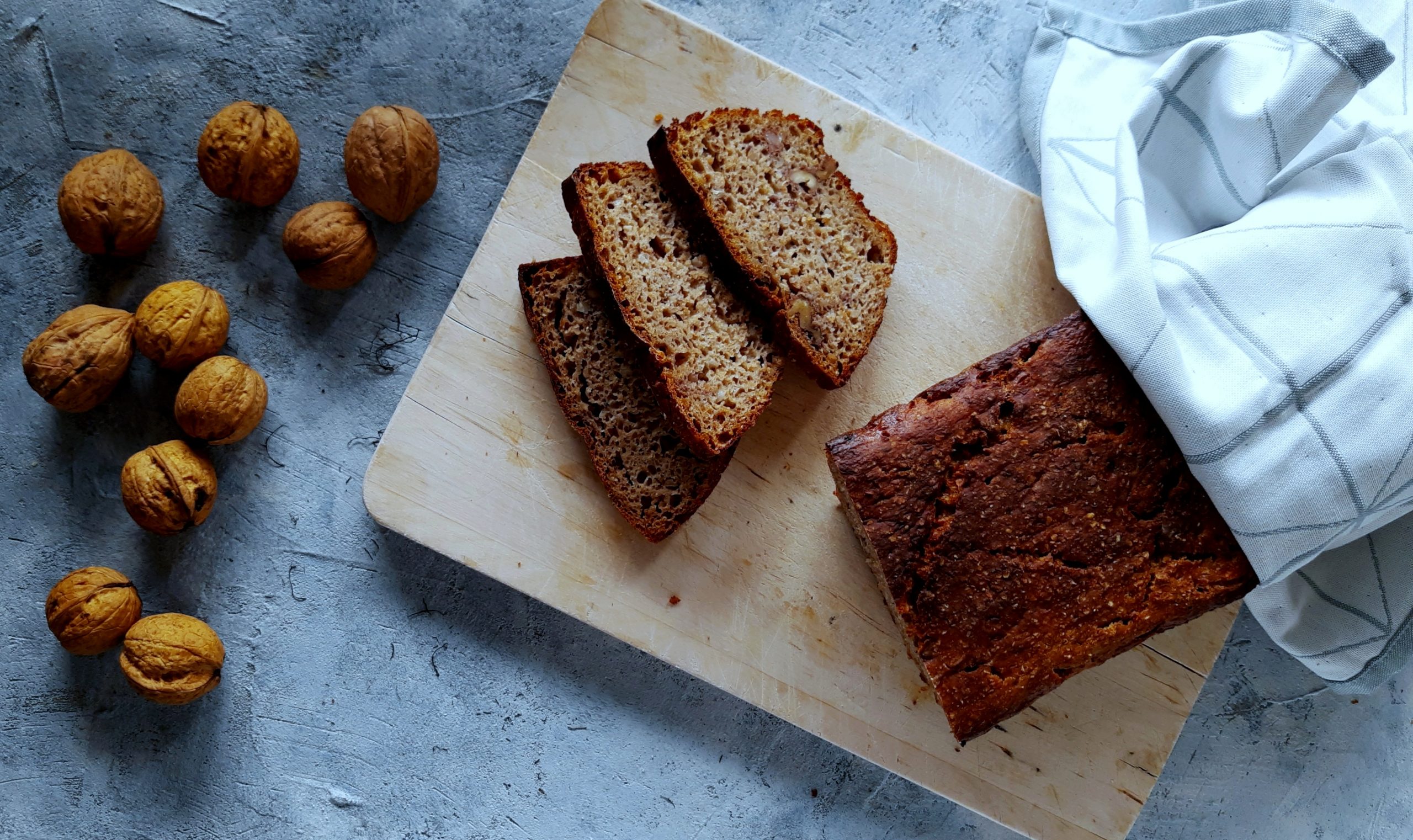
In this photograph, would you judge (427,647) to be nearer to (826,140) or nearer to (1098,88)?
(826,140)

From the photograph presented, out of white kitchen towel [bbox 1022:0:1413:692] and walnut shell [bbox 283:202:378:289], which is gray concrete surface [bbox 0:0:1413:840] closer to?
walnut shell [bbox 283:202:378:289]

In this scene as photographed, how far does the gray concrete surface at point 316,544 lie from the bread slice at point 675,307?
0.43m

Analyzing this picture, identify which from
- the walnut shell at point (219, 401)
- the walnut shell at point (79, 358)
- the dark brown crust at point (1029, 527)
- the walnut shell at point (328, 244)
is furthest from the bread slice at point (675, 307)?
the walnut shell at point (79, 358)

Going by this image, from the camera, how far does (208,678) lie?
2303 millimetres

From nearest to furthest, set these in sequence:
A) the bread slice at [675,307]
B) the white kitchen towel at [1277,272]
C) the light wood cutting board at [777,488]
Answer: the white kitchen towel at [1277,272]
the bread slice at [675,307]
the light wood cutting board at [777,488]

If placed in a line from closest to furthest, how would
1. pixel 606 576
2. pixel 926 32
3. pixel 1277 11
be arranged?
pixel 1277 11 < pixel 606 576 < pixel 926 32

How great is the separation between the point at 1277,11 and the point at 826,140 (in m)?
1.14

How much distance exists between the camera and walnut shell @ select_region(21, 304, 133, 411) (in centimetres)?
224

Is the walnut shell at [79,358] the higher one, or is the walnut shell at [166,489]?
the walnut shell at [79,358]

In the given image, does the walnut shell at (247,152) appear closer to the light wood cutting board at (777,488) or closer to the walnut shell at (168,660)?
the light wood cutting board at (777,488)

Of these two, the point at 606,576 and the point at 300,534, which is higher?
the point at 606,576

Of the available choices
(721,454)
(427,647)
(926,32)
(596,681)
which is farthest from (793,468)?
(926,32)

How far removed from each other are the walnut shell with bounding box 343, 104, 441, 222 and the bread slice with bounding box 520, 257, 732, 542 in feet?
1.24

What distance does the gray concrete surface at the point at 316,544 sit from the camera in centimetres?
244
